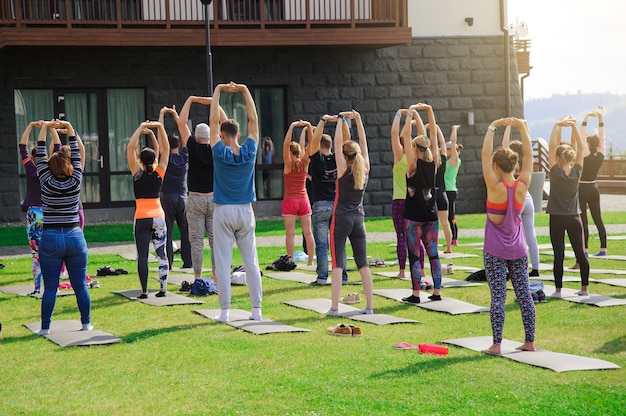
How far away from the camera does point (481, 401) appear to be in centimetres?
703

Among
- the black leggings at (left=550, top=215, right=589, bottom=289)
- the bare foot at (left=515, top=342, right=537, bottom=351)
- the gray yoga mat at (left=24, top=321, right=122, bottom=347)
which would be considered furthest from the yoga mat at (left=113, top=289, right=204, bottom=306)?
the bare foot at (left=515, top=342, right=537, bottom=351)

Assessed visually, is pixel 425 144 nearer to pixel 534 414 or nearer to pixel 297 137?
pixel 534 414

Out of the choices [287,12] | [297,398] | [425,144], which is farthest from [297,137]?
[297,398]

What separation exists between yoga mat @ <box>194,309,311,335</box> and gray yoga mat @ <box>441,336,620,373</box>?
5.57 ft

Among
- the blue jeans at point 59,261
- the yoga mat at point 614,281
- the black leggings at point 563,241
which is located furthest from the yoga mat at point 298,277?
the blue jeans at point 59,261

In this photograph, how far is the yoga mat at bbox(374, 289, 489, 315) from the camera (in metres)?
11.0

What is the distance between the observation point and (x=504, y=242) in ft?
28.5

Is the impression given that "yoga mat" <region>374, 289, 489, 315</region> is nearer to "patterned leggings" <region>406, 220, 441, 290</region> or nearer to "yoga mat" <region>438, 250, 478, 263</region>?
"patterned leggings" <region>406, 220, 441, 290</region>

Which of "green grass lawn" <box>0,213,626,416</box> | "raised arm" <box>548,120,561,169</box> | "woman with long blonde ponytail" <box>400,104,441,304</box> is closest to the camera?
"green grass lawn" <box>0,213,626,416</box>

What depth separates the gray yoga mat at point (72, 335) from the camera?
947 cm

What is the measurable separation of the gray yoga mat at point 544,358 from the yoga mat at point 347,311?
4.18ft

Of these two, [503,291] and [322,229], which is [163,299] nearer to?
[322,229]

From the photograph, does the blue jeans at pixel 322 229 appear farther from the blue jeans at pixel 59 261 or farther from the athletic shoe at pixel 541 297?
the blue jeans at pixel 59 261

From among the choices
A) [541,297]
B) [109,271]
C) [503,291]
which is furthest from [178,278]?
[503,291]
